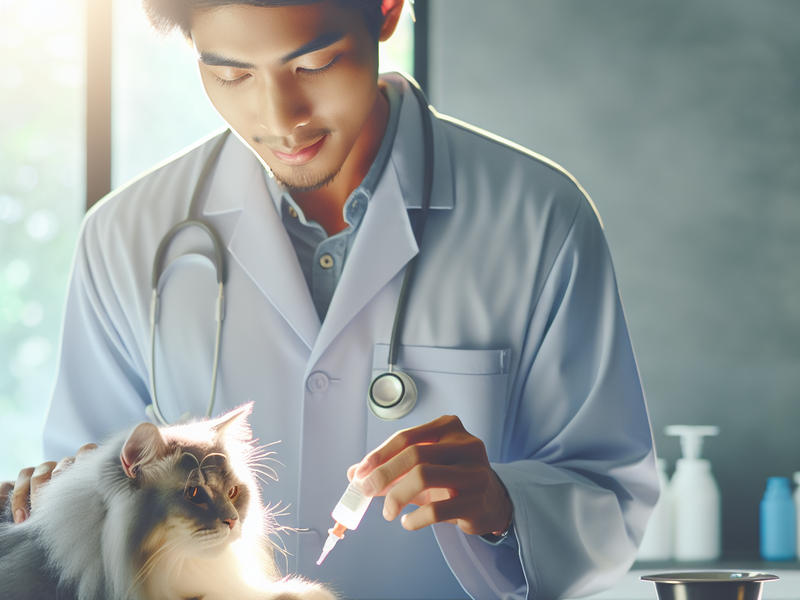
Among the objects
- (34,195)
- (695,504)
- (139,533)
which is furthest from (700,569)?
(34,195)

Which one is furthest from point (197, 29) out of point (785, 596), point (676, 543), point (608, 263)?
point (785, 596)

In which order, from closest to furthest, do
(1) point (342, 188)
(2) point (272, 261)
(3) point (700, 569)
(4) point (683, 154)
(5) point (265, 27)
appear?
1. (5) point (265, 27)
2. (2) point (272, 261)
3. (1) point (342, 188)
4. (3) point (700, 569)
5. (4) point (683, 154)

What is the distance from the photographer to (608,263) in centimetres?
106

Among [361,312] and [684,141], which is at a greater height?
[684,141]

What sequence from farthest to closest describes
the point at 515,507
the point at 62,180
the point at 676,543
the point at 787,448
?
the point at 62,180 → the point at 787,448 → the point at 676,543 → the point at 515,507

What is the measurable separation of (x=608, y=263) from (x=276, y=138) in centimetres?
55

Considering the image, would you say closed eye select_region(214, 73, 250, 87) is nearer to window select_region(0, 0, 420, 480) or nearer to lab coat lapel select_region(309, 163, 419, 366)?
lab coat lapel select_region(309, 163, 419, 366)

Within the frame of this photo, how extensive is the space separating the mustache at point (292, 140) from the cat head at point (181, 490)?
0.44 metres

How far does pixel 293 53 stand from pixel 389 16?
0.22 m

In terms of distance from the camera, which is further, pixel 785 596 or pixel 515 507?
pixel 785 596

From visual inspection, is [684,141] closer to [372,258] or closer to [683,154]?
[683,154]

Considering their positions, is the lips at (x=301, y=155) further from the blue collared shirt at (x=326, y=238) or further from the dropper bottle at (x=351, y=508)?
the dropper bottle at (x=351, y=508)

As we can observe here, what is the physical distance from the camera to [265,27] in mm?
818

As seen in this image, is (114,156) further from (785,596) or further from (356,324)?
(785,596)
